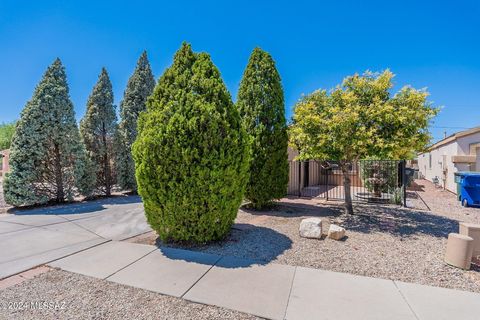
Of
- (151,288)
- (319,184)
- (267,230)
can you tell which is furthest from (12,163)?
(319,184)

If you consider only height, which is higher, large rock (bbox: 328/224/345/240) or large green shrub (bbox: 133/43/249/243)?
large green shrub (bbox: 133/43/249/243)

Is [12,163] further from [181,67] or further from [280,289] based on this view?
[280,289]

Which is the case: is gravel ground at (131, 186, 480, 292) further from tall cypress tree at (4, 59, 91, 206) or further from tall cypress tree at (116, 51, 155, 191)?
tall cypress tree at (116, 51, 155, 191)

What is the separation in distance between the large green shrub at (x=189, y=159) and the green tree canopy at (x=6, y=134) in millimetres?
45544

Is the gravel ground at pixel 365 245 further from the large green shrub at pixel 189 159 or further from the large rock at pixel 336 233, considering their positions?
the large green shrub at pixel 189 159

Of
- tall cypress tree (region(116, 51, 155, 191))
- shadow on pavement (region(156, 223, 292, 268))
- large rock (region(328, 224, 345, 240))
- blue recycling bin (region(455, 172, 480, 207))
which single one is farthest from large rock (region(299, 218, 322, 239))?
tall cypress tree (region(116, 51, 155, 191))

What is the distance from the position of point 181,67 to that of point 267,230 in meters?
4.10

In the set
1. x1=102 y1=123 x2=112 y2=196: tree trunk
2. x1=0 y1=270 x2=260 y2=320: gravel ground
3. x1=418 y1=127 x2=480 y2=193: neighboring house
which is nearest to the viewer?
x1=0 y1=270 x2=260 y2=320: gravel ground

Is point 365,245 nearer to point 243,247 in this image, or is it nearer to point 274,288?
point 243,247

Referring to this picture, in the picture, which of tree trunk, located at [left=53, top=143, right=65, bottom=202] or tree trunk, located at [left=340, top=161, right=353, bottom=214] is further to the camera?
tree trunk, located at [left=53, top=143, right=65, bottom=202]

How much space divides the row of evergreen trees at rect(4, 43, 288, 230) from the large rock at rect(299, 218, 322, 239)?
155 centimetres

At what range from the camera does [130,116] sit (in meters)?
12.0

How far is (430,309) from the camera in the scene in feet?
8.47

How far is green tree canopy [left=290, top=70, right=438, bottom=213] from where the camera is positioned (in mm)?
5441
